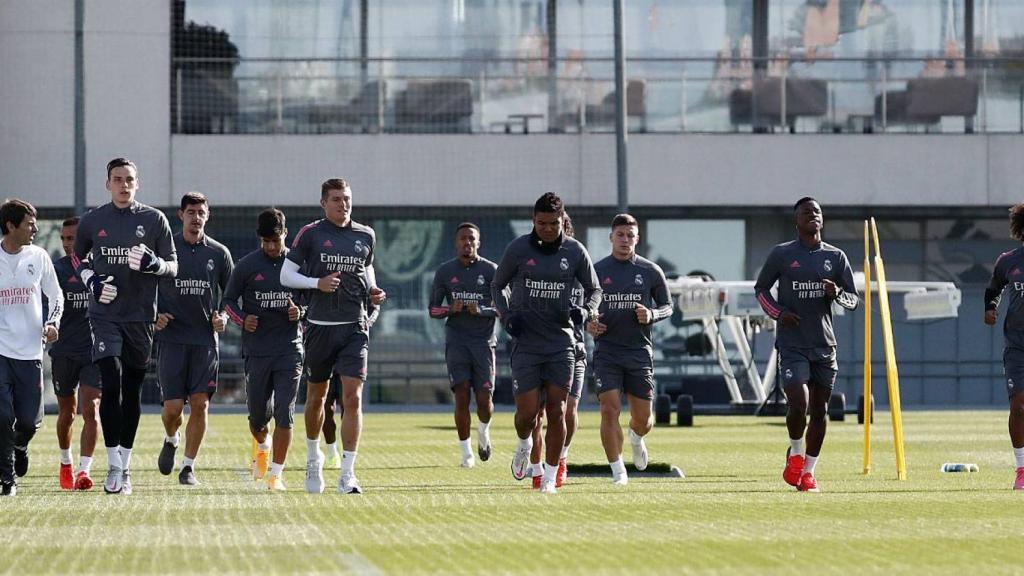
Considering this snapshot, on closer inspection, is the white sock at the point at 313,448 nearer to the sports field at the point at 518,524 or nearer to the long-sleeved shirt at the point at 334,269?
the sports field at the point at 518,524

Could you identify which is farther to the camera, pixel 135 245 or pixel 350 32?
pixel 350 32

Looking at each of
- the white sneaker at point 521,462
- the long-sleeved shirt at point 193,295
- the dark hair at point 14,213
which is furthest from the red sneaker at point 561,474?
the dark hair at point 14,213

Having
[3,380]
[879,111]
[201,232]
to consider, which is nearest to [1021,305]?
[201,232]

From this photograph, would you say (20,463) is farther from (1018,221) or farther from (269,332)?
(1018,221)

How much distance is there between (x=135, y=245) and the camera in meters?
13.7

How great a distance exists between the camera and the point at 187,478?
1531 centimetres

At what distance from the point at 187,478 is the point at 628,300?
3.52 metres

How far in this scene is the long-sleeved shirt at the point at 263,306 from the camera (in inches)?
582

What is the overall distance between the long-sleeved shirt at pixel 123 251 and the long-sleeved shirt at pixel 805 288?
4.16m

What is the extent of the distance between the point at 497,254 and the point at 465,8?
15.2 feet

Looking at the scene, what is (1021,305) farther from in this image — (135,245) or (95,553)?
(95,553)

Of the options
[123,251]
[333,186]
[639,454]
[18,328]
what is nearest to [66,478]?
[18,328]

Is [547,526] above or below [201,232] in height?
below

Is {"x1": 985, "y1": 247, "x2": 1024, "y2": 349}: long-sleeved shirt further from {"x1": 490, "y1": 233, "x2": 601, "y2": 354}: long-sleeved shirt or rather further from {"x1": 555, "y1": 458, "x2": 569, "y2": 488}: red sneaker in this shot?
{"x1": 555, "y1": 458, "x2": 569, "y2": 488}: red sneaker
